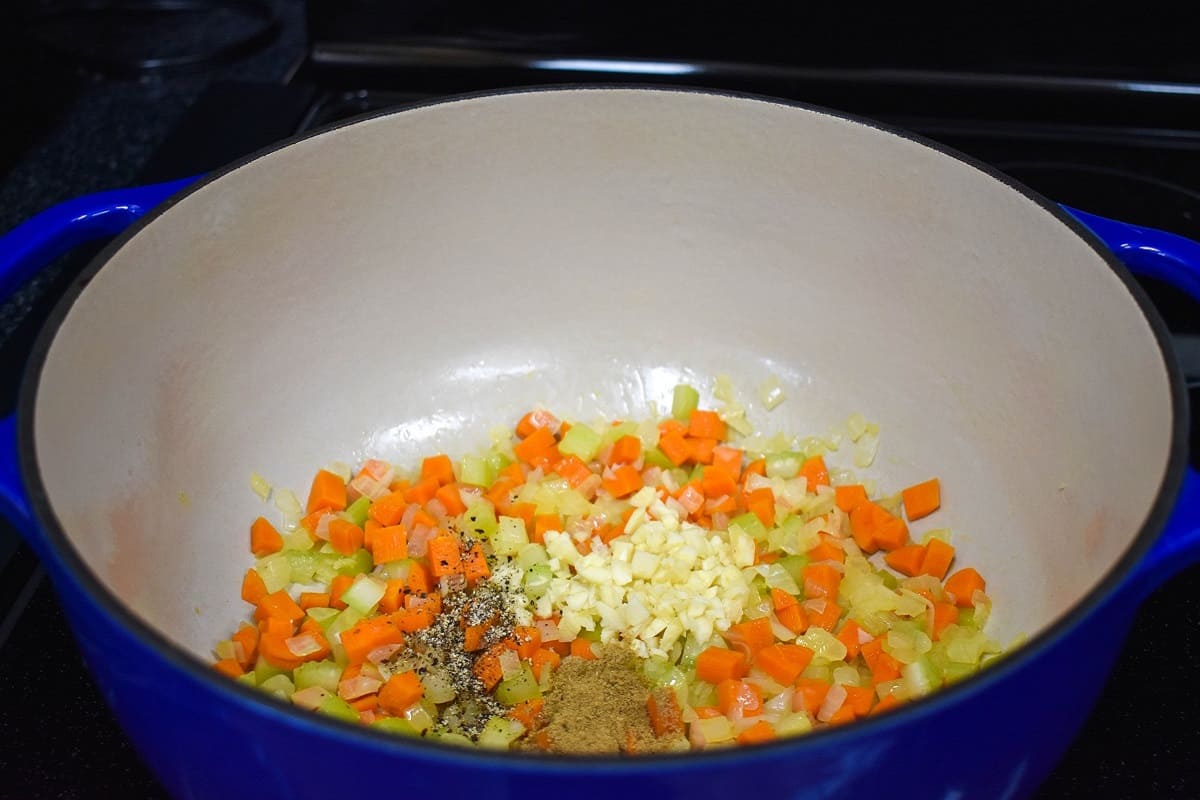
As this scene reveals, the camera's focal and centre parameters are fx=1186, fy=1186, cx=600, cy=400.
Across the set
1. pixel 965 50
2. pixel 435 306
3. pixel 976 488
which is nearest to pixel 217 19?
pixel 435 306

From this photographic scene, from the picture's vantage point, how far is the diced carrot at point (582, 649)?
3.51 ft

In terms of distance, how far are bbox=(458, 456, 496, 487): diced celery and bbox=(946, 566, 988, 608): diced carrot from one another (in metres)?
0.48

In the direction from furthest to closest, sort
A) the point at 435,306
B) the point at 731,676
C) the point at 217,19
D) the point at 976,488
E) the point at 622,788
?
the point at 217,19
the point at 435,306
the point at 976,488
the point at 731,676
the point at 622,788

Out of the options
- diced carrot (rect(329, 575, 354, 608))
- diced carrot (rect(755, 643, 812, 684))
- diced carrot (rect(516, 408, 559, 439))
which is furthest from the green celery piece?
diced carrot (rect(329, 575, 354, 608))

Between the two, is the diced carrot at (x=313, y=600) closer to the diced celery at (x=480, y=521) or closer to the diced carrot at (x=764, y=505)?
the diced celery at (x=480, y=521)

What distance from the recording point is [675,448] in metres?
1.28

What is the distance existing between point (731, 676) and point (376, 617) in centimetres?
33

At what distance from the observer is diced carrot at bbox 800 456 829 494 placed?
4.09ft

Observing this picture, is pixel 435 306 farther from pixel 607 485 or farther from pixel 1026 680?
pixel 1026 680

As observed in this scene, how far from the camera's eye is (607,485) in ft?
4.11

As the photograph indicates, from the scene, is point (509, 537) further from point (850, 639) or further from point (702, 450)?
point (850, 639)

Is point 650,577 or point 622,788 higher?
point 622,788

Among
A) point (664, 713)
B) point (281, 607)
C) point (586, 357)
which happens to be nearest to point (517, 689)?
point (664, 713)

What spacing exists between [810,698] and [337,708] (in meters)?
0.40
